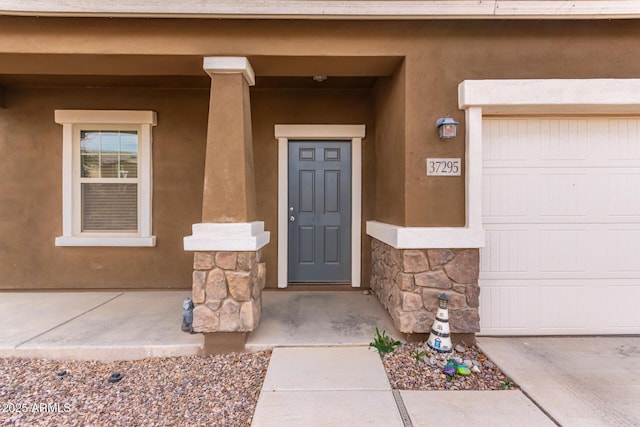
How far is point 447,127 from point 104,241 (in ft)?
14.2

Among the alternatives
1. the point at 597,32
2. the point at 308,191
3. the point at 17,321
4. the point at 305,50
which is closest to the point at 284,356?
the point at 308,191

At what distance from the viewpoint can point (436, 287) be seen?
9.25ft

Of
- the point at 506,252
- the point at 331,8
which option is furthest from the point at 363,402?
the point at 331,8

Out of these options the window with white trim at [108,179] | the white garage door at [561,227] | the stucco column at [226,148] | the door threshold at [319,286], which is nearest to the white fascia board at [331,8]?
the stucco column at [226,148]

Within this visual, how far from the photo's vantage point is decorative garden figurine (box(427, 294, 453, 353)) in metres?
2.67

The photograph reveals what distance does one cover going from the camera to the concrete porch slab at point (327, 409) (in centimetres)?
192

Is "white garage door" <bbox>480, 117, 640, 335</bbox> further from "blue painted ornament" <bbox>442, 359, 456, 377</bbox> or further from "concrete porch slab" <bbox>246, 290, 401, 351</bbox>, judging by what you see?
"concrete porch slab" <bbox>246, 290, 401, 351</bbox>

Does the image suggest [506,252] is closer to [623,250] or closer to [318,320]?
[623,250]

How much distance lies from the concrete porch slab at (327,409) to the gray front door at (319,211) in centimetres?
226

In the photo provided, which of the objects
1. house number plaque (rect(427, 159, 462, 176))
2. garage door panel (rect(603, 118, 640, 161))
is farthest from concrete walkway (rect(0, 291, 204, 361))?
garage door panel (rect(603, 118, 640, 161))

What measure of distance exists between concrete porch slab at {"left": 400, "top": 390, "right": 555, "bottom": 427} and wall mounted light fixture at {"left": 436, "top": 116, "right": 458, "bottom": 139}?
1965mm

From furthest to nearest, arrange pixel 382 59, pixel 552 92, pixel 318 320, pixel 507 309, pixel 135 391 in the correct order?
pixel 318 320 < pixel 507 309 < pixel 382 59 < pixel 552 92 < pixel 135 391

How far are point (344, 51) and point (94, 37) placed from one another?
215cm

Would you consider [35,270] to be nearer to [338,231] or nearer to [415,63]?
[338,231]
